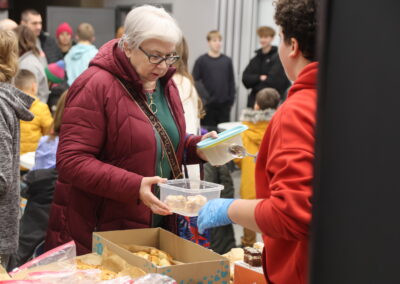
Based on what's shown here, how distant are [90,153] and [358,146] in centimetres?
155

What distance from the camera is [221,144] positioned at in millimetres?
2182

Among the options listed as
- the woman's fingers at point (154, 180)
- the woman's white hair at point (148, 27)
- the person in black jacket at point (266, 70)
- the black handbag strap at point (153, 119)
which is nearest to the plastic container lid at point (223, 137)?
the black handbag strap at point (153, 119)

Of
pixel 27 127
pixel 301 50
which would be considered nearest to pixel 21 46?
pixel 27 127

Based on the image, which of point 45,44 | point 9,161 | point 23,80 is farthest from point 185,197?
point 45,44

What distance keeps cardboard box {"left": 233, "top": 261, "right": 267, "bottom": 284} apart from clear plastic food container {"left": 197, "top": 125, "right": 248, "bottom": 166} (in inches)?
15.1

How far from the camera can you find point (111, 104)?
7.00 feet

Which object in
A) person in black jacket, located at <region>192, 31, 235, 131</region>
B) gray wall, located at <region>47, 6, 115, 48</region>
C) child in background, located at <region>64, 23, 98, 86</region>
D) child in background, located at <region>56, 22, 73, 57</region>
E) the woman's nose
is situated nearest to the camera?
the woman's nose

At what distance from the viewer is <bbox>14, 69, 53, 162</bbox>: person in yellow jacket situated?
4.56 m

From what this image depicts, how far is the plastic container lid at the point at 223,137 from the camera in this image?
2123 mm

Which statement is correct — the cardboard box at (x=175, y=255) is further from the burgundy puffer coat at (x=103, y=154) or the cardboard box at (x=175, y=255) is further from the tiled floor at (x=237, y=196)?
the tiled floor at (x=237, y=196)

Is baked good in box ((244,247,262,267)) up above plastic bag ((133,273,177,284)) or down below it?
below

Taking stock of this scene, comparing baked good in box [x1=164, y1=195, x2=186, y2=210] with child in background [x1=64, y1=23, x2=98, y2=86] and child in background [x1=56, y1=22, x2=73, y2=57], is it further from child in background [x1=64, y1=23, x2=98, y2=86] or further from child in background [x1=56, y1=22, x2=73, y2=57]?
child in background [x1=56, y1=22, x2=73, y2=57]

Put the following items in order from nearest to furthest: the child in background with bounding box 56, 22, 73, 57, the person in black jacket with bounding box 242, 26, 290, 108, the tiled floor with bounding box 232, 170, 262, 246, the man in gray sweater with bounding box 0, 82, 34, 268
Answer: the man in gray sweater with bounding box 0, 82, 34, 268 → the tiled floor with bounding box 232, 170, 262, 246 → the person in black jacket with bounding box 242, 26, 290, 108 → the child in background with bounding box 56, 22, 73, 57

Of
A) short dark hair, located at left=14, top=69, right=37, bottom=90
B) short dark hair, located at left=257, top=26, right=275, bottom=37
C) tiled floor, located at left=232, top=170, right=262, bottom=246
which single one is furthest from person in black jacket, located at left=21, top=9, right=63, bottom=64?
short dark hair, located at left=14, top=69, right=37, bottom=90
